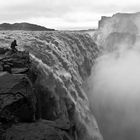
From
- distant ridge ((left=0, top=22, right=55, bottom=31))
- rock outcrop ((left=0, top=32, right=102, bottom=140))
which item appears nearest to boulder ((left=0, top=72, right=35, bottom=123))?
rock outcrop ((left=0, top=32, right=102, bottom=140))

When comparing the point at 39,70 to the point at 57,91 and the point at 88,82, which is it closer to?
the point at 57,91

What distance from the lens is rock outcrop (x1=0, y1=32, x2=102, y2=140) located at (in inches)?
401

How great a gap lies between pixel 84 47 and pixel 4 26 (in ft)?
42.8

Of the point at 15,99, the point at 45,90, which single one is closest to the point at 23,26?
the point at 45,90

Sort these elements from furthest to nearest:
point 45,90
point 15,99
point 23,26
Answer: point 23,26
point 45,90
point 15,99

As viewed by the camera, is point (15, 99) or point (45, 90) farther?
point (45, 90)

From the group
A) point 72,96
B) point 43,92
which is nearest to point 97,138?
point 72,96

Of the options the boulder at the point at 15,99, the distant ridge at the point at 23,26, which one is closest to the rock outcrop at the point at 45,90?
the boulder at the point at 15,99

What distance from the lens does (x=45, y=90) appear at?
14945 millimetres

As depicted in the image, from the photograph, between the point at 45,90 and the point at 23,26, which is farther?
the point at 23,26

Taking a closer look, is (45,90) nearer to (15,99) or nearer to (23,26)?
(15,99)

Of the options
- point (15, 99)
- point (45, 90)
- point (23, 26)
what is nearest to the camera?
point (15, 99)

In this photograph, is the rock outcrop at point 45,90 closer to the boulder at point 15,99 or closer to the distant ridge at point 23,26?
the boulder at point 15,99

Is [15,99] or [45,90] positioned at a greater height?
[15,99]
